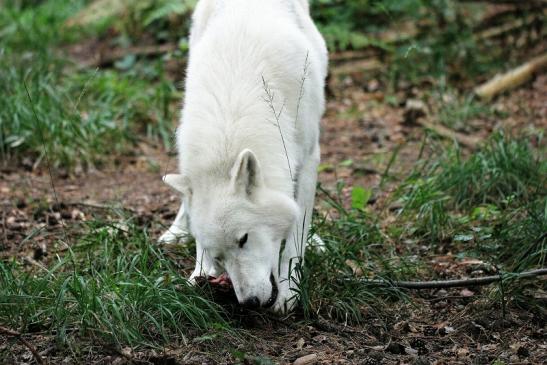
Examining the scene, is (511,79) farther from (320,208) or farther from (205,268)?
(205,268)

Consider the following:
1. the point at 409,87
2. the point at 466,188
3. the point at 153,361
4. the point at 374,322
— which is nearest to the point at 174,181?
the point at 153,361

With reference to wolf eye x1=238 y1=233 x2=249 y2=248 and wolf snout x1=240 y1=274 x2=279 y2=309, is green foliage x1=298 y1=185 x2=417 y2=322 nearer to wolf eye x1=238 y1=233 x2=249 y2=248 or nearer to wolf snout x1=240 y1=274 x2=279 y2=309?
wolf snout x1=240 y1=274 x2=279 y2=309

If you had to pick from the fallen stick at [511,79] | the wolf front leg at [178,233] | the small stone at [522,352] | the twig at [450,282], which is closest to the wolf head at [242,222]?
the twig at [450,282]

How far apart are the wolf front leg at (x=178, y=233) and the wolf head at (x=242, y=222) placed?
2.59 feet

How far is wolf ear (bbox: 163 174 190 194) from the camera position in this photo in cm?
387

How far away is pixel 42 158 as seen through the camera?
671cm

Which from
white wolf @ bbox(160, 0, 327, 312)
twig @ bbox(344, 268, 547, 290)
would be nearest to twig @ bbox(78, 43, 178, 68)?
white wolf @ bbox(160, 0, 327, 312)

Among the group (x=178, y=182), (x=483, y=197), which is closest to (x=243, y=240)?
(x=178, y=182)

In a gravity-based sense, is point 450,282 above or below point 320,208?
above

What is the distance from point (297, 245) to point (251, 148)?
0.63 m

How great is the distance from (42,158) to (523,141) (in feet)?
13.0

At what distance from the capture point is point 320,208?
5.57 metres

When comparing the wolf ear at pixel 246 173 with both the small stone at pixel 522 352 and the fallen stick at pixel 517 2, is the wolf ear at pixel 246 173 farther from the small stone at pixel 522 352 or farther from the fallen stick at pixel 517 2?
the fallen stick at pixel 517 2

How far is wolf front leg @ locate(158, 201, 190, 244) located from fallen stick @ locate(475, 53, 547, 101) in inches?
164
